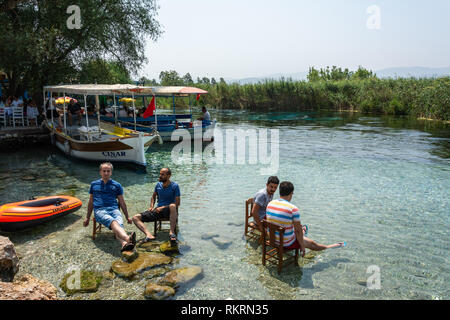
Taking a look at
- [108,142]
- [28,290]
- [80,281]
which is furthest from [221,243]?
[108,142]

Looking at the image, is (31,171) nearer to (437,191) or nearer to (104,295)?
(104,295)

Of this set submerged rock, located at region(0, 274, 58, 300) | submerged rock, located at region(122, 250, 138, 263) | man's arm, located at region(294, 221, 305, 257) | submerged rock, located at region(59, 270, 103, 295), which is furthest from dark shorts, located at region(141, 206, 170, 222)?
man's arm, located at region(294, 221, 305, 257)

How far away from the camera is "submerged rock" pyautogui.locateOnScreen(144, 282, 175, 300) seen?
530cm

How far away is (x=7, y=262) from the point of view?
561cm

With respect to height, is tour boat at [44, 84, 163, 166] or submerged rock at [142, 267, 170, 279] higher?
tour boat at [44, 84, 163, 166]

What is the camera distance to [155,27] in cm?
2442

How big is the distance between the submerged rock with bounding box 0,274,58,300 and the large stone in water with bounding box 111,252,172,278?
1100 millimetres

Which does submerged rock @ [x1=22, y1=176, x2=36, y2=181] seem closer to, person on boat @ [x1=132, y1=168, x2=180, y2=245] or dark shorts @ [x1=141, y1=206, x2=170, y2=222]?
person on boat @ [x1=132, y1=168, x2=180, y2=245]

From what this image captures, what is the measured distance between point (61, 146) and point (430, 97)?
110ft

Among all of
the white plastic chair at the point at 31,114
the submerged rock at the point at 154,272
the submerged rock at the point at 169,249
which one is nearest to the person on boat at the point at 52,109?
the white plastic chair at the point at 31,114

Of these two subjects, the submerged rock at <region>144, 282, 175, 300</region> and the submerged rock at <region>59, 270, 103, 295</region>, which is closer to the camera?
the submerged rock at <region>144, 282, 175, 300</region>

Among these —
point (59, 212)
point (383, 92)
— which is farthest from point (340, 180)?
point (383, 92)

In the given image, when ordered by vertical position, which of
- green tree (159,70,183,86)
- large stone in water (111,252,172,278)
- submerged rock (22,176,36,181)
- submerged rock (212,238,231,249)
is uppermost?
green tree (159,70,183,86)

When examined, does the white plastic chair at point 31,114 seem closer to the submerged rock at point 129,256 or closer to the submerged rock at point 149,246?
the submerged rock at point 149,246
